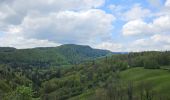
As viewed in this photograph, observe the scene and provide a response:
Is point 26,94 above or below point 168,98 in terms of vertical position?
above

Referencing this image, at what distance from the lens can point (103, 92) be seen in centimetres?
19850

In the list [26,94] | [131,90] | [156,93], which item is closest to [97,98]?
[131,90]

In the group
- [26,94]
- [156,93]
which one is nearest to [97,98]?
[156,93]

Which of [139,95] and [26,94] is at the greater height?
[26,94]

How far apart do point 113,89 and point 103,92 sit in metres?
6.54

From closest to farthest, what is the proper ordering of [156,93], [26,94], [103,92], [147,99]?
[26,94] < [147,99] < [156,93] < [103,92]

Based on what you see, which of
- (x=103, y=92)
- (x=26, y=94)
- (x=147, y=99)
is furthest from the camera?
(x=103, y=92)

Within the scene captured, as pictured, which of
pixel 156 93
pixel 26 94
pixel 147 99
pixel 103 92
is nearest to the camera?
pixel 26 94

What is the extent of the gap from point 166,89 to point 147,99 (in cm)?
2608

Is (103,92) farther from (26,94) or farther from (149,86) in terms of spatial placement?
(26,94)

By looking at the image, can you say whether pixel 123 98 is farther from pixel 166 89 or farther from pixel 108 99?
pixel 166 89

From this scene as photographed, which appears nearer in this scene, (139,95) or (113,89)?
(139,95)

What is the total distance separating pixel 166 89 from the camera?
194375 millimetres

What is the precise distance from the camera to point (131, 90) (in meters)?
186
